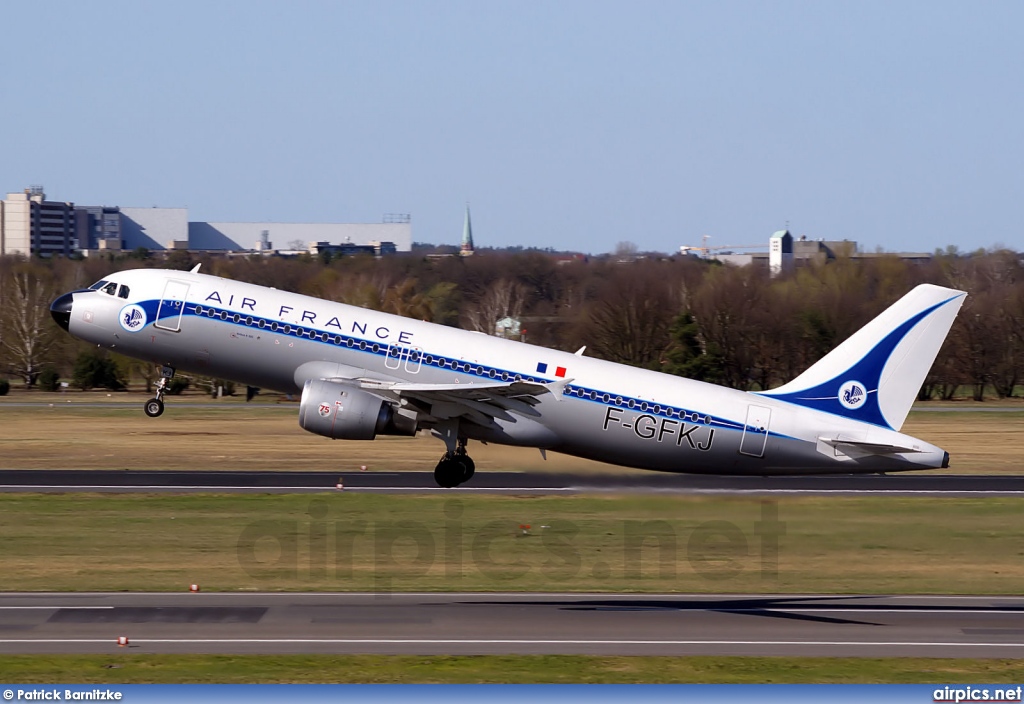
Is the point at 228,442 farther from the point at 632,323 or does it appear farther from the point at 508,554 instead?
the point at 632,323

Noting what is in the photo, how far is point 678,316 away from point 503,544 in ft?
200

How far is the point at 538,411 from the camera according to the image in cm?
3628

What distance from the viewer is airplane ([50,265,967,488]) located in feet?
116

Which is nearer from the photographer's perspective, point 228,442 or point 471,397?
point 471,397

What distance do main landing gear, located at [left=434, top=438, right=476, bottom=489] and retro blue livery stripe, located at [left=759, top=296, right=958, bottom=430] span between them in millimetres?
9931

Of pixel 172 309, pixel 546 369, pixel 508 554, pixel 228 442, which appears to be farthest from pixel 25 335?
pixel 546 369

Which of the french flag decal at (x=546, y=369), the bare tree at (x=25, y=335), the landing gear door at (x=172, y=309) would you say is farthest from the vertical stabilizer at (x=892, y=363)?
the bare tree at (x=25, y=335)

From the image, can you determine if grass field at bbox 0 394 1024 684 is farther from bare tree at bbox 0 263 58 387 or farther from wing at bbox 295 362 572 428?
bare tree at bbox 0 263 58 387

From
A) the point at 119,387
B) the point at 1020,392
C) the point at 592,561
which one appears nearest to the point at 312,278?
the point at 119,387

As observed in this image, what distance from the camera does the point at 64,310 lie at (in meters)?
37.3

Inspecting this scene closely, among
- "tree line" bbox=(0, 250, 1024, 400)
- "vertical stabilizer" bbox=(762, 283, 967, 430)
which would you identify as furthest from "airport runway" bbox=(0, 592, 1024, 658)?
"tree line" bbox=(0, 250, 1024, 400)

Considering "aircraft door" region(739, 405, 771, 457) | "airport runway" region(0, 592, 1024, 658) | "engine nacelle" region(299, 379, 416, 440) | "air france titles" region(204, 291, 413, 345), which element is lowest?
"airport runway" region(0, 592, 1024, 658)

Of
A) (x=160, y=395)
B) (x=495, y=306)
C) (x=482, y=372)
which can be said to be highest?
(x=495, y=306)

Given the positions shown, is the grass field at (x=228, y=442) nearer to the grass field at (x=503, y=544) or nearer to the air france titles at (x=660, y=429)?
the grass field at (x=503, y=544)
